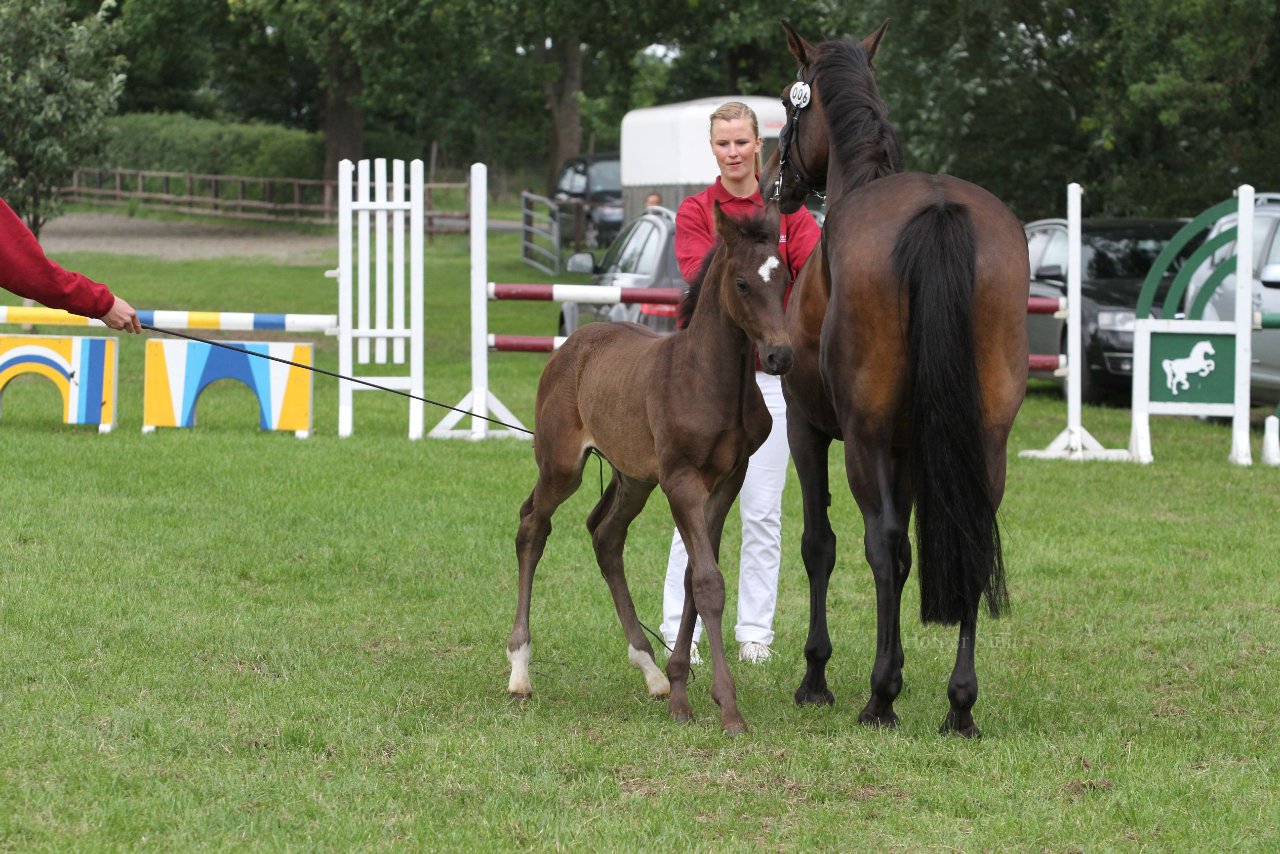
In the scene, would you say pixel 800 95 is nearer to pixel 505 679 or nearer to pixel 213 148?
pixel 505 679

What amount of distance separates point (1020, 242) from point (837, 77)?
1226 millimetres

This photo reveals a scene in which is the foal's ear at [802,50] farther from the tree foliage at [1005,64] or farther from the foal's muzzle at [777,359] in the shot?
the tree foliage at [1005,64]

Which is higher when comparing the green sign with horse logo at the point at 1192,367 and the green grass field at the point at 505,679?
the green sign with horse logo at the point at 1192,367

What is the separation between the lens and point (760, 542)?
23.5ft

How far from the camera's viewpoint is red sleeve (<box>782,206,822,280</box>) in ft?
22.7

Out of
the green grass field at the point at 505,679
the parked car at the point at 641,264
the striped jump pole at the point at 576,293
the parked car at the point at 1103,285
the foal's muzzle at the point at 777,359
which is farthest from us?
the parked car at the point at 1103,285

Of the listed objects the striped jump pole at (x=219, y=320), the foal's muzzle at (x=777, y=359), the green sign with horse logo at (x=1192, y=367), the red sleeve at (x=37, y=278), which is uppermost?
the red sleeve at (x=37, y=278)

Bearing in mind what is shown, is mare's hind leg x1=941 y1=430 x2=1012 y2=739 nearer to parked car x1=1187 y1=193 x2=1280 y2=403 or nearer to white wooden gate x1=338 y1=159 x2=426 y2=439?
white wooden gate x1=338 y1=159 x2=426 y2=439

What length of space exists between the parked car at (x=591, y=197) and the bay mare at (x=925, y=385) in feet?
100

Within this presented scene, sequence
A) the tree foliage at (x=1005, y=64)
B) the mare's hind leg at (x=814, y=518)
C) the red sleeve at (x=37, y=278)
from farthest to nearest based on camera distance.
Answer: the tree foliage at (x=1005, y=64), the mare's hind leg at (x=814, y=518), the red sleeve at (x=37, y=278)

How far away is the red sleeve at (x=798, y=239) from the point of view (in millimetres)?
6922

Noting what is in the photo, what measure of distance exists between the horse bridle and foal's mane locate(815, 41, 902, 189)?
0.29 ft

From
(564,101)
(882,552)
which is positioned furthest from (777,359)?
(564,101)

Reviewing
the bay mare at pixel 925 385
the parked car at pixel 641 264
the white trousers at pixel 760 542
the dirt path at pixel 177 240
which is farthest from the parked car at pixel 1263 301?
the dirt path at pixel 177 240
